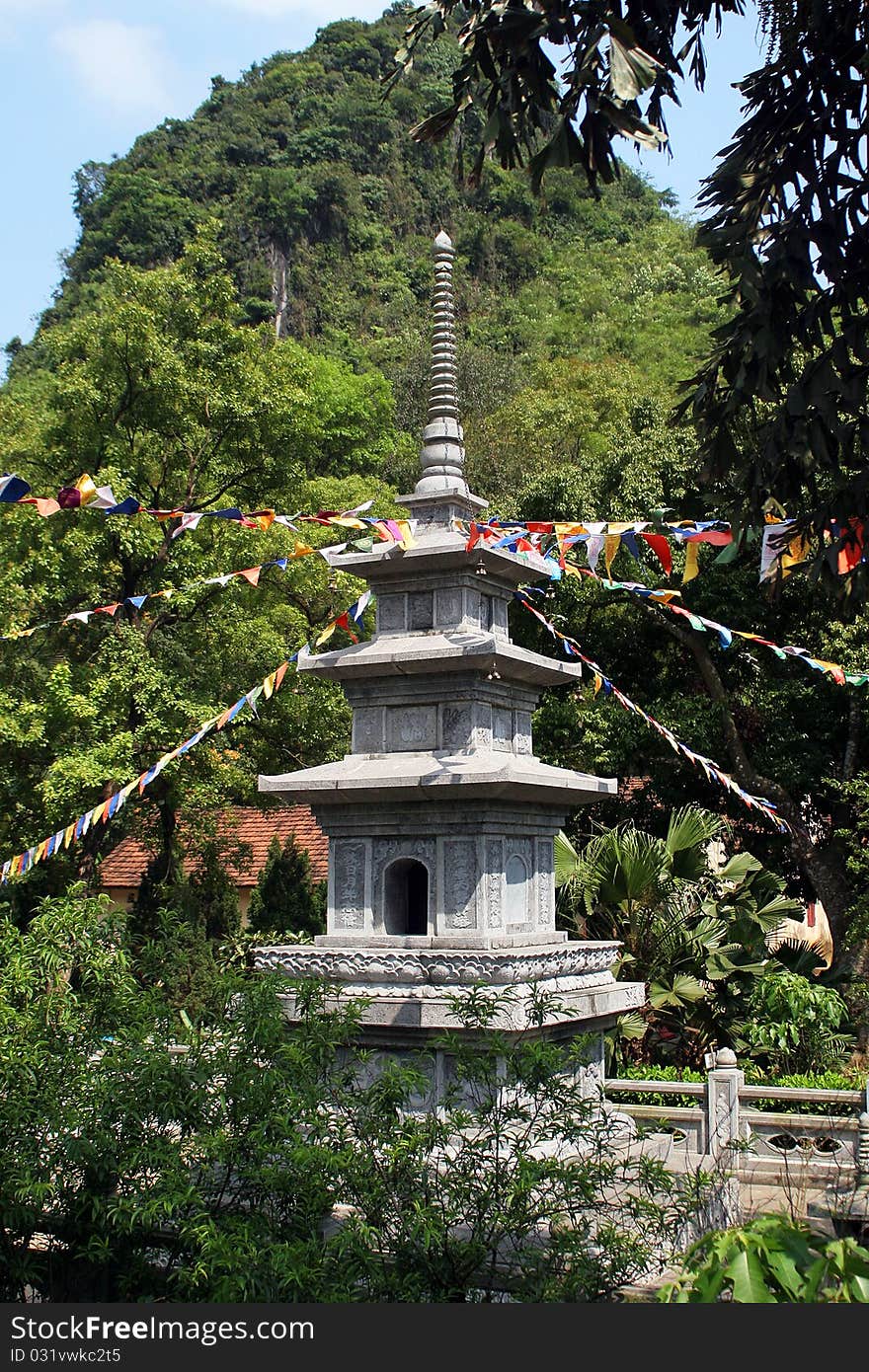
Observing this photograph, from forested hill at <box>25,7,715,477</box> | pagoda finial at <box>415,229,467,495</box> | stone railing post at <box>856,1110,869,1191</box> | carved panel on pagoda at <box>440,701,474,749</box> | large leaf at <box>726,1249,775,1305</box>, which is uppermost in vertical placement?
forested hill at <box>25,7,715,477</box>

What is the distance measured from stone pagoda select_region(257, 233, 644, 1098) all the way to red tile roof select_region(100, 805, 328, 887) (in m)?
13.3

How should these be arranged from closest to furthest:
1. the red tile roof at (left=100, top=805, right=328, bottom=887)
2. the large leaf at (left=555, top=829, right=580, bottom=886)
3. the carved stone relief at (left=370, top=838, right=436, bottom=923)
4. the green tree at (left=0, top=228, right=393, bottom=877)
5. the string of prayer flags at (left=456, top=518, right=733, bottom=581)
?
1. the carved stone relief at (left=370, top=838, right=436, bottom=923)
2. the string of prayer flags at (left=456, top=518, right=733, bottom=581)
3. the large leaf at (left=555, top=829, right=580, bottom=886)
4. the green tree at (left=0, top=228, right=393, bottom=877)
5. the red tile roof at (left=100, top=805, right=328, bottom=887)

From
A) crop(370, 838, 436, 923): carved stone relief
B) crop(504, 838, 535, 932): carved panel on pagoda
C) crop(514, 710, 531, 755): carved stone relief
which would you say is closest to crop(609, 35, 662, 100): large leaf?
crop(370, 838, 436, 923): carved stone relief

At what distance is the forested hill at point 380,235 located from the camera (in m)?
55.0

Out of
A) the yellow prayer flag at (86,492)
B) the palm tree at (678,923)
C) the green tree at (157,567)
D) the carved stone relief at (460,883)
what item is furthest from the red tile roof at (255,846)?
the yellow prayer flag at (86,492)

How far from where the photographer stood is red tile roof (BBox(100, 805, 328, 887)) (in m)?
26.9

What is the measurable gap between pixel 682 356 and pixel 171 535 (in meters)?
31.4

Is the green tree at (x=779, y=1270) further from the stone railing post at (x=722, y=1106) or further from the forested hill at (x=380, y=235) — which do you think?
the forested hill at (x=380, y=235)

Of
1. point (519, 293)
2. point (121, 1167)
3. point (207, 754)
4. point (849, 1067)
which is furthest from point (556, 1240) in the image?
point (519, 293)

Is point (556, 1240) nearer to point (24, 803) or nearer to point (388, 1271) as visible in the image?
point (388, 1271)

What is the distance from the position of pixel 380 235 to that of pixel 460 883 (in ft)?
223

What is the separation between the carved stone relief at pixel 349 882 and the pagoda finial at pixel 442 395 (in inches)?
157

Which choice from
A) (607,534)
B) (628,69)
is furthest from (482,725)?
(628,69)

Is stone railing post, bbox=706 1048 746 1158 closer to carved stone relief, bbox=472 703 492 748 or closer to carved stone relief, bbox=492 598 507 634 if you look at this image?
carved stone relief, bbox=472 703 492 748
